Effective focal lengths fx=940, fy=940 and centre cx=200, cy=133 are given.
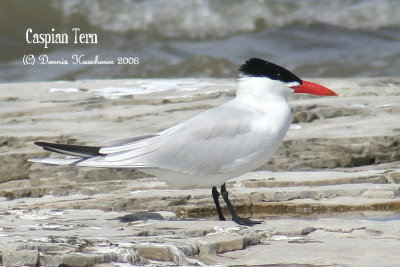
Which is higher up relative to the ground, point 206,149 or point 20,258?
point 206,149

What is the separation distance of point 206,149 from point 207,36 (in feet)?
34.8

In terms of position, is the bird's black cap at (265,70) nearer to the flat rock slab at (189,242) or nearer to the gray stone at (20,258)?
the flat rock slab at (189,242)

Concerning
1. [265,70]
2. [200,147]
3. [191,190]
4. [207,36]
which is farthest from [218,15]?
[200,147]

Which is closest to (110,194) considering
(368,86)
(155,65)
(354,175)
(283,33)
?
(354,175)

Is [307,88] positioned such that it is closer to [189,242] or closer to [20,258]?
[189,242]

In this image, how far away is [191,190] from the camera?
17.4 feet

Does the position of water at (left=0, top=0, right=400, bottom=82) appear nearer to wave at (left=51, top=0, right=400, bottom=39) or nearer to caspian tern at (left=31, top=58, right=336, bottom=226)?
wave at (left=51, top=0, right=400, bottom=39)

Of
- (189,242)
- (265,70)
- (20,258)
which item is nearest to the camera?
(20,258)

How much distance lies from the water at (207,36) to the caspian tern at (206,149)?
779 cm

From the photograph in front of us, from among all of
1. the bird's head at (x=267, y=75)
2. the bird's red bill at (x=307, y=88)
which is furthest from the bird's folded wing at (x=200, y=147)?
the bird's red bill at (x=307, y=88)

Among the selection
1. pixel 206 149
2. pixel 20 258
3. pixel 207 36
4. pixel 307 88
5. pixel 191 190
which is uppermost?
pixel 207 36

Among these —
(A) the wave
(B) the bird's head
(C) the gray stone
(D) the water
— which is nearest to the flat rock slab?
(C) the gray stone

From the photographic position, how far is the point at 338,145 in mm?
5926

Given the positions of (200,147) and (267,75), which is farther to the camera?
(267,75)
